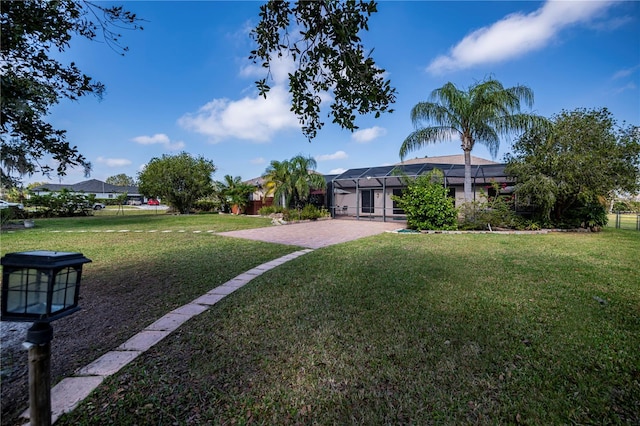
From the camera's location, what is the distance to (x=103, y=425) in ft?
6.40

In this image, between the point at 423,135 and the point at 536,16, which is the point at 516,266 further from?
the point at 423,135

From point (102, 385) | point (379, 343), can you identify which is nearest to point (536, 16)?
point (379, 343)

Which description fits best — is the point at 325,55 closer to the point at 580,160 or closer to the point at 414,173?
the point at 580,160

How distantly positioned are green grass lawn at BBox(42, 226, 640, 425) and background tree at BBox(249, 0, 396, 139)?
2.47 m

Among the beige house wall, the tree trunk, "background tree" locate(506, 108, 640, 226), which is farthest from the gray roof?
"background tree" locate(506, 108, 640, 226)

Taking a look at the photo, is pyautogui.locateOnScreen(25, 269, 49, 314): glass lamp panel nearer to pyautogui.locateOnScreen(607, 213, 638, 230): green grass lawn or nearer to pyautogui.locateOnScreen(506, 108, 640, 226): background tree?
pyautogui.locateOnScreen(506, 108, 640, 226): background tree

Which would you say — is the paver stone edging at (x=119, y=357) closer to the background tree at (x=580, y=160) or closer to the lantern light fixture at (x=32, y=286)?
the lantern light fixture at (x=32, y=286)

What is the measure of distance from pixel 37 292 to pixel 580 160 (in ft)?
46.3

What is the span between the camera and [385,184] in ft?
65.4

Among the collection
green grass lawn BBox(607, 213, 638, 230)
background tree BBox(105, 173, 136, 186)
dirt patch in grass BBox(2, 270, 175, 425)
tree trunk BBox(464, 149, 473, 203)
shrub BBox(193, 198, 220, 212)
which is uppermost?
background tree BBox(105, 173, 136, 186)

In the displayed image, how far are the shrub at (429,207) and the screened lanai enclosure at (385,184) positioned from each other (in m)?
2.60

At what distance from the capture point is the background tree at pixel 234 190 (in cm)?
2445

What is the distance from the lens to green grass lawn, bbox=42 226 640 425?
208 cm

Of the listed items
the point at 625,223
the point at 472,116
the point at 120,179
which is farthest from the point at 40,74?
the point at 120,179
